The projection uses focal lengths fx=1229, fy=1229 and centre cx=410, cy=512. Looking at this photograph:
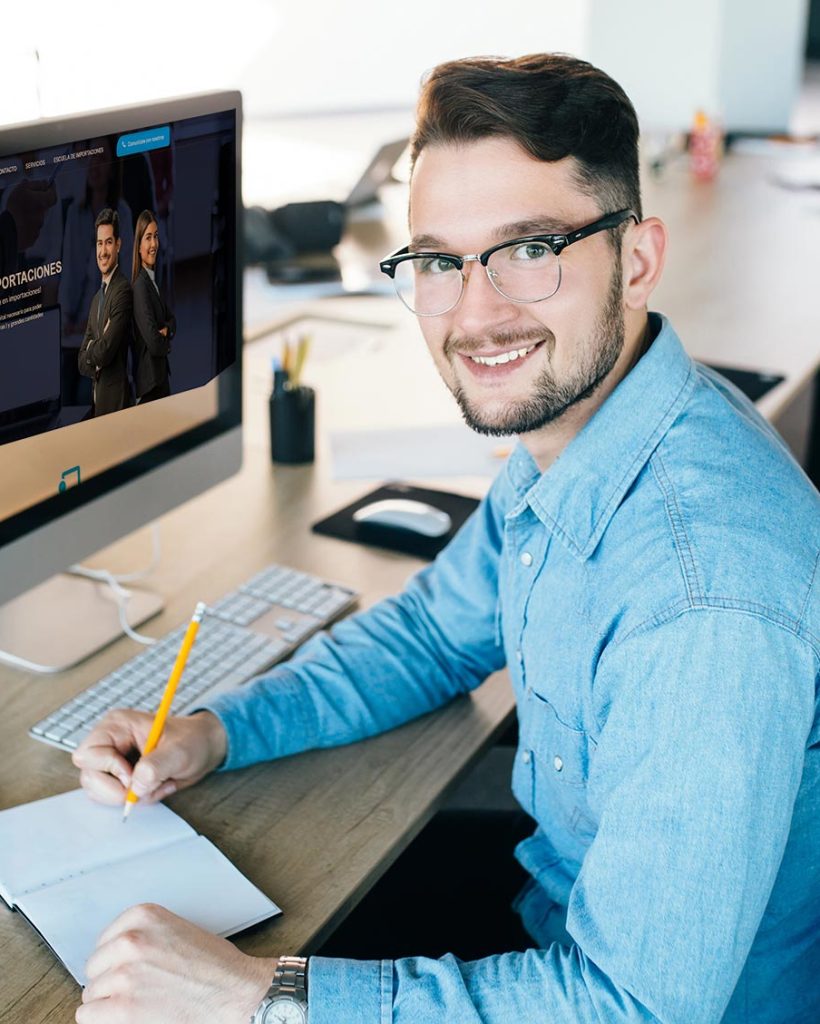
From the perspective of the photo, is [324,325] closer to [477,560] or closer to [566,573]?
[477,560]

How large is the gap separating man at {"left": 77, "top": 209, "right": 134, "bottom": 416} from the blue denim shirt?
1.07 feet

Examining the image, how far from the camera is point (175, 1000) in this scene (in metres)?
0.88

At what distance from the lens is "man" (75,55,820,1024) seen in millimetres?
852

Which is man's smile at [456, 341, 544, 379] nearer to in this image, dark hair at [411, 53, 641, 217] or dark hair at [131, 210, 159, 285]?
dark hair at [411, 53, 641, 217]

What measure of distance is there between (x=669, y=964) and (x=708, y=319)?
1.80 metres

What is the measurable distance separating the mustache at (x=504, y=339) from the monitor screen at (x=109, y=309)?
301mm

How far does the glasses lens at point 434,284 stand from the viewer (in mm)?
1169

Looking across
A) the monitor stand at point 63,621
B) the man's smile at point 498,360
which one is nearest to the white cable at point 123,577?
the monitor stand at point 63,621

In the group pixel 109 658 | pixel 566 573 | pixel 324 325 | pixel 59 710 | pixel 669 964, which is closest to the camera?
pixel 669 964

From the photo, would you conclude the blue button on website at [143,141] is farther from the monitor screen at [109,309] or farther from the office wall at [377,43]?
the office wall at [377,43]

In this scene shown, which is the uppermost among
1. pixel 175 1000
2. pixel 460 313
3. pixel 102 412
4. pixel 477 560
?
pixel 460 313

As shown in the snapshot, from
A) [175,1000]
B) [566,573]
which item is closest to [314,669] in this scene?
[566,573]

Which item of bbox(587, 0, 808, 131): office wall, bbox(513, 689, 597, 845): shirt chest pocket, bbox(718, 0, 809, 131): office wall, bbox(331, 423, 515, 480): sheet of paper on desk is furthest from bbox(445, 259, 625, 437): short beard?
bbox(718, 0, 809, 131): office wall

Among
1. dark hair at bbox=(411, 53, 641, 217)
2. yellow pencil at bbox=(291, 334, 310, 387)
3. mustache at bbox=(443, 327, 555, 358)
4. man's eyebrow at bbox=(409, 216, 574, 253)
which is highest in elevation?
dark hair at bbox=(411, 53, 641, 217)
